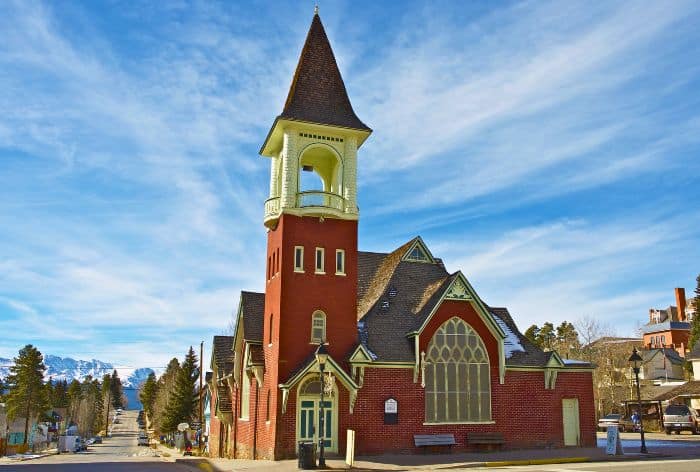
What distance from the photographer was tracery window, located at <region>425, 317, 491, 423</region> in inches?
1112

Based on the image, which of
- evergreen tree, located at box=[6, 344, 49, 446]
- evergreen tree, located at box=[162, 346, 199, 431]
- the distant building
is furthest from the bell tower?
the distant building

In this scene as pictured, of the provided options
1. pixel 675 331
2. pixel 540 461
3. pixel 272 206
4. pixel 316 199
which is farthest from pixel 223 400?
pixel 675 331

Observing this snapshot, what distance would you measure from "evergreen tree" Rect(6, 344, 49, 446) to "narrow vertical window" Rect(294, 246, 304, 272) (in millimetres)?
72222

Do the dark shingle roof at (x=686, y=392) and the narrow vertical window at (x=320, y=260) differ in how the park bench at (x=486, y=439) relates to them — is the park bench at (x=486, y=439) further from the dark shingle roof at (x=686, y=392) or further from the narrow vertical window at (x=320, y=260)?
the dark shingle roof at (x=686, y=392)

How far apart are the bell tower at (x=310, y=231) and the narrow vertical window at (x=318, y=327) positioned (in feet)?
0.14

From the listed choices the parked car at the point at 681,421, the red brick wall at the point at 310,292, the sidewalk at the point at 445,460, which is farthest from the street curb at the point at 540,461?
the parked car at the point at 681,421

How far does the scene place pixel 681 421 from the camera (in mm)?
43594

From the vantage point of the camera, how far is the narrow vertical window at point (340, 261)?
28372 mm

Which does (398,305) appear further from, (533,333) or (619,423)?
(533,333)

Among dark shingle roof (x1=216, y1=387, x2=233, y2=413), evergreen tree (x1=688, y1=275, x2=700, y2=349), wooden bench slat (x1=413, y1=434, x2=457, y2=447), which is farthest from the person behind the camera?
evergreen tree (x1=688, y1=275, x2=700, y2=349)

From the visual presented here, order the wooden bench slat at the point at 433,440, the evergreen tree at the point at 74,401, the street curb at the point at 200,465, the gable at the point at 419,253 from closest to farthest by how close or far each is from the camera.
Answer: the street curb at the point at 200,465, the wooden bench slat at the point at 433,440, the gable at the point at 419,253, the evergreen tree at the point at 74,401

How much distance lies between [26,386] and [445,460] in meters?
77.9

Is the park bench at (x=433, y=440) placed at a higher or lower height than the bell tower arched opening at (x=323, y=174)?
lower

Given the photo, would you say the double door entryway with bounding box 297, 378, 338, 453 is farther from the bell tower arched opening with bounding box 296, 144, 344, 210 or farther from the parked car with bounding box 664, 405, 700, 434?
the parked car with bounding box 664, 405, 700, 434
